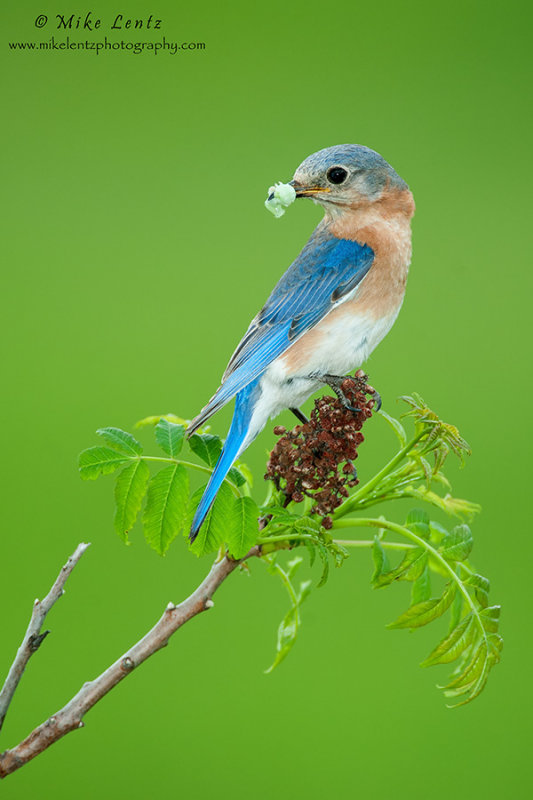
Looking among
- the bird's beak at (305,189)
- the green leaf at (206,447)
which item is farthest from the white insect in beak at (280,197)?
the green leaf at (206,447)

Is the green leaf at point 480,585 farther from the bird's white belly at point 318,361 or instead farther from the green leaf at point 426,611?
the bird's white belly at point 318,361

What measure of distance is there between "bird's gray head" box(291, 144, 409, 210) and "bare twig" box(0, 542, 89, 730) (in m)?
0.81

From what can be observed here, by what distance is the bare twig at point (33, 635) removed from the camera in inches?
40.3

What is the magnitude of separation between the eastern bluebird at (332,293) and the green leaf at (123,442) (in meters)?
0.23

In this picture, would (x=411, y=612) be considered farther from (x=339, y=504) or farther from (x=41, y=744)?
(x=41, y=744)

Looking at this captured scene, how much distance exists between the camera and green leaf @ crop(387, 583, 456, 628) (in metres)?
1.08

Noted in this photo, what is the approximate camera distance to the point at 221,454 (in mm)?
1150

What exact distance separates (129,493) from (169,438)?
3.7 inches

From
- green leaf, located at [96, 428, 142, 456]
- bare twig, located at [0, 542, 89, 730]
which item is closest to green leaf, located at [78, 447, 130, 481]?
green leaf, located at [96, 428, 142, 456]

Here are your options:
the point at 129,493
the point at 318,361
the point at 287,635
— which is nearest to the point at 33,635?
the point at 129,493

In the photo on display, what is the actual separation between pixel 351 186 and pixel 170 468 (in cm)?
73

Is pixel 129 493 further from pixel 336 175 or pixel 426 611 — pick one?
pixel 336 175

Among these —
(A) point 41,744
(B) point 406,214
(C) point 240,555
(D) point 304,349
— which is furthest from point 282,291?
(A) point 41,744

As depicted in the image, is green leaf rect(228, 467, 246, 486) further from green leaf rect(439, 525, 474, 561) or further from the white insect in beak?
the white insect in beak
